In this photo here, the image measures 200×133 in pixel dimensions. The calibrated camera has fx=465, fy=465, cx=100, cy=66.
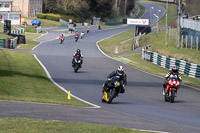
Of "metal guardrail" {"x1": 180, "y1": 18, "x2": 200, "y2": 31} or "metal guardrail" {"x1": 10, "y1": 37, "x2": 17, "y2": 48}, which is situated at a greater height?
"metal guardrail" {"x1": 180, "y1": 18, "x2": 200, "y2": 31}

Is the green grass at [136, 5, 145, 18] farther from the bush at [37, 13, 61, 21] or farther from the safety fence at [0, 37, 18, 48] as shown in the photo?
the safety fence at [0, 37, 18, 48]

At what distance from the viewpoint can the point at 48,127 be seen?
10523mm

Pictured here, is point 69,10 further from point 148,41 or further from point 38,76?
point 38,76

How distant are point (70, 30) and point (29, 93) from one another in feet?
238

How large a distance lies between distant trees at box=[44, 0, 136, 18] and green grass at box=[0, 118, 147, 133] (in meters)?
109

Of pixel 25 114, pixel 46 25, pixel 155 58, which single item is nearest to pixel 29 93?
pixel 25 114

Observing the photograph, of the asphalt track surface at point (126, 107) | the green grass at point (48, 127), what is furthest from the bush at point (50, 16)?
the green grass at point (48, 127)

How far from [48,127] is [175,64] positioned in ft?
103

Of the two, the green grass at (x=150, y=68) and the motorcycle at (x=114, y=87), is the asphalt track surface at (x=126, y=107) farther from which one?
the green grass at (x=150, y=68)

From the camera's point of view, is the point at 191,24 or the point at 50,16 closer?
the point at 191,24

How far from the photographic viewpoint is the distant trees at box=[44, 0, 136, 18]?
12049 cm

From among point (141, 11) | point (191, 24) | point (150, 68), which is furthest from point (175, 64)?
point (141, 11)

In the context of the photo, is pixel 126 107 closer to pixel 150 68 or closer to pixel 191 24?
pixel 150 68


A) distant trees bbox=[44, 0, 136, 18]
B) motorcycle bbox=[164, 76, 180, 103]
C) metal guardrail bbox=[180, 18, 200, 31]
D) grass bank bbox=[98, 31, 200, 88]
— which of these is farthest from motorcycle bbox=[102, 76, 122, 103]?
distant trees bbox=[44, 0, 136, 18]
